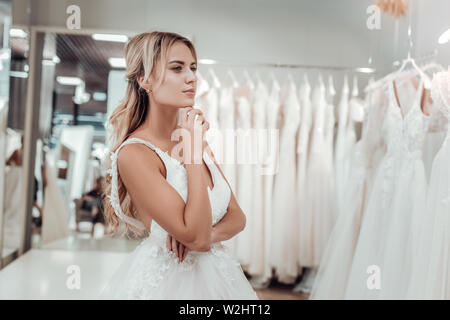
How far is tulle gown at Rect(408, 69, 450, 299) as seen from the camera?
141 centimetres

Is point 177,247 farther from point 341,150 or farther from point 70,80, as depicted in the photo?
point 70,80

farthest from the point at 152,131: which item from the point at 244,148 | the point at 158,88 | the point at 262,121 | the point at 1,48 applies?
the point at 1,48

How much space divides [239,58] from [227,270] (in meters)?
0.85

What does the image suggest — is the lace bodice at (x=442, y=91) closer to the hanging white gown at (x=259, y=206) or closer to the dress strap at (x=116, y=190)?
the hanging white gown at (x=259, y=206)

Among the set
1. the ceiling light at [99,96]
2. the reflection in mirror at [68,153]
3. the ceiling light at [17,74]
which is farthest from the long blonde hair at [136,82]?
the ceiling light at [17,74]

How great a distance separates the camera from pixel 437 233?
145cm

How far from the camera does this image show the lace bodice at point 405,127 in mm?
1807

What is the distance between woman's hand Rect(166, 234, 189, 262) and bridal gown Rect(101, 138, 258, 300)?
0.05 feet

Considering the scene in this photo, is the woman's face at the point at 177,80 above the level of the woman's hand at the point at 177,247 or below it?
above

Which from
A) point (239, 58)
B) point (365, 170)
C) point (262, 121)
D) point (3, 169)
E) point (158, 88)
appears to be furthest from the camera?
point (3, 169)

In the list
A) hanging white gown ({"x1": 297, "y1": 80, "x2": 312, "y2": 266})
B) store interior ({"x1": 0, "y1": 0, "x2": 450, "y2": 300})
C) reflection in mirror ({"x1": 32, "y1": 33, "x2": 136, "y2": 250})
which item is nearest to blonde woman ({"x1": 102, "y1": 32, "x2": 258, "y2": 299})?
store interior ({"x1": 0, "y1": 0, "x2": 450, "y2": 300})

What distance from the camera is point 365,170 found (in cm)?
219

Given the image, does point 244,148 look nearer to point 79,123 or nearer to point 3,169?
point 79,123

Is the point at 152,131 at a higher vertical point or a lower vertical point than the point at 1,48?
lower
